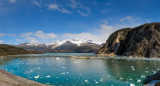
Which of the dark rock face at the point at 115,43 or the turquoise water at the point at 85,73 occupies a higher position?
the dark rock face at the point at 115,43

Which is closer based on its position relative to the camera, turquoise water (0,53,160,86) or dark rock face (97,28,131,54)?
turquoise water (0,53,160,86)

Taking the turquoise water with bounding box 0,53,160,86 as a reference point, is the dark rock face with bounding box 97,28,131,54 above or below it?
above

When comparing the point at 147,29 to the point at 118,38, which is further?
the point at 118,38

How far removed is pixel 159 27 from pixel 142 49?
2057 cm

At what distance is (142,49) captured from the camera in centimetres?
8806

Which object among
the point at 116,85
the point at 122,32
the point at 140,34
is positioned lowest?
the point at 116,85

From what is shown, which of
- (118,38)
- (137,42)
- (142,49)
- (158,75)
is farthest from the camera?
(118,38)

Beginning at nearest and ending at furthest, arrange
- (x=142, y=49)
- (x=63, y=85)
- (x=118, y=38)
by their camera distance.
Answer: (x=63, y=85) < (x=142, y=49) < (x=118, y=38)

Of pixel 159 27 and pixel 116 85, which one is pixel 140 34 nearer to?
pixel 159 27

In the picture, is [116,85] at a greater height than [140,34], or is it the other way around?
[140,34]

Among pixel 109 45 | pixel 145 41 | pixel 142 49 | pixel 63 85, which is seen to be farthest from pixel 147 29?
pixel 63 85

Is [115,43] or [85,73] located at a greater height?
[115,43]

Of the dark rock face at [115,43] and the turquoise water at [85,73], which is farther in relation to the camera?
the dark rock face at [115,43]

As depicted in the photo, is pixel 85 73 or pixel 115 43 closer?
pixel 85 73
